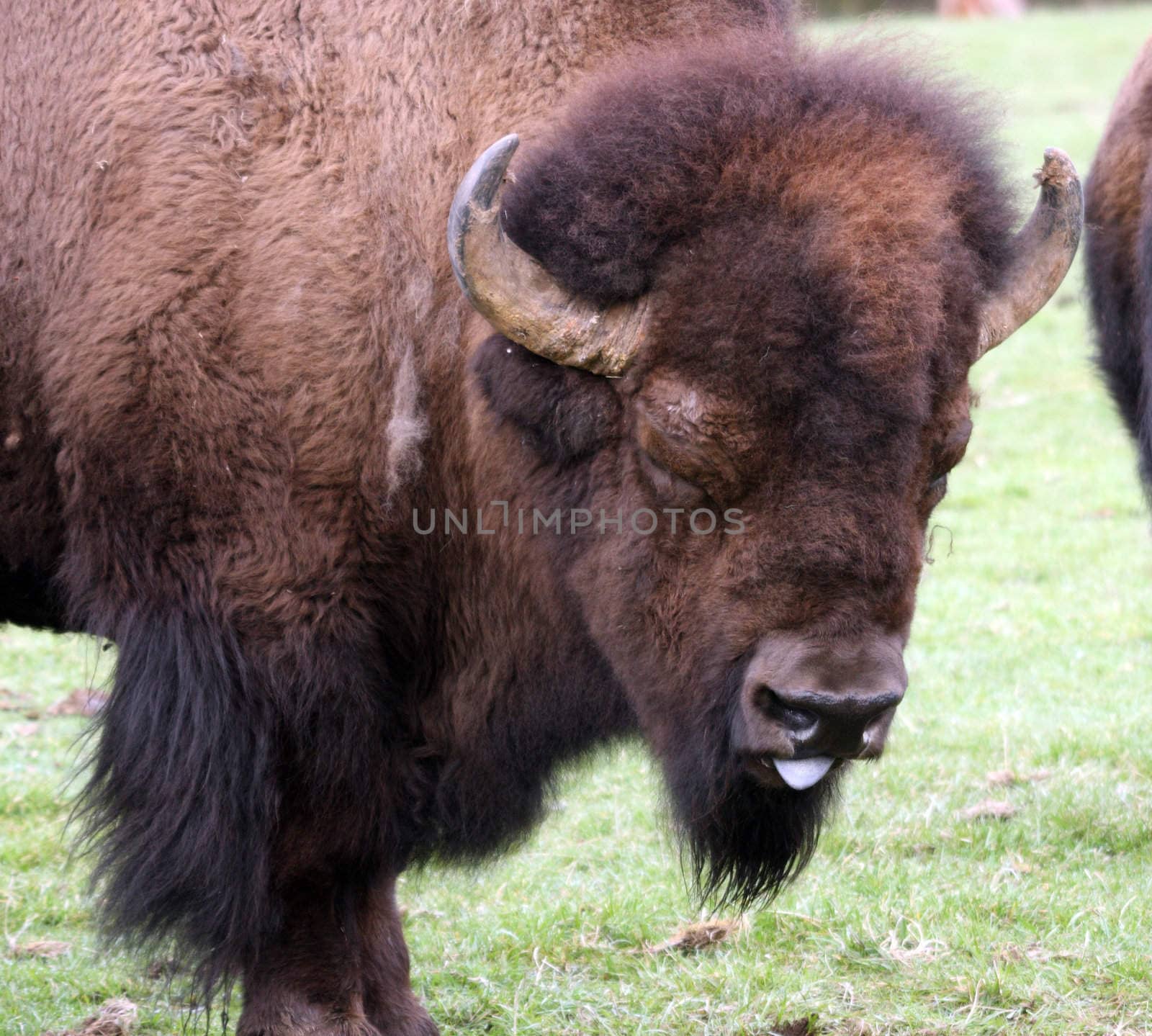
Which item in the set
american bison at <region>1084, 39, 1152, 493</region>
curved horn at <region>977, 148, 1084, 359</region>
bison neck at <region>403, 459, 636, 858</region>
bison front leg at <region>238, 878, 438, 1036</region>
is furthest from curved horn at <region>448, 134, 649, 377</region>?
american bison at <region>1084, 39, 1152, 493</region>

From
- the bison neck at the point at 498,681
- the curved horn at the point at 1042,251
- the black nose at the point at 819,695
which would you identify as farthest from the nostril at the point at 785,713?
the curved horn at the point at 1042,251

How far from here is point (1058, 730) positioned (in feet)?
21.3

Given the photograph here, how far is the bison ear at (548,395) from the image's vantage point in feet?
11.1

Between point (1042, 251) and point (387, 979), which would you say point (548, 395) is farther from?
point (387, 979)

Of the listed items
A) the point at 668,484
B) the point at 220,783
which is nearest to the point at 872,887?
the point at 668,484

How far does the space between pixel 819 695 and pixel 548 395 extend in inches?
37.0

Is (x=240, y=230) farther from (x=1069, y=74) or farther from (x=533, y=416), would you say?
(x=1069, y=74)

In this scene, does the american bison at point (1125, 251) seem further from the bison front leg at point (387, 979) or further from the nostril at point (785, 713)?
the bison front leg at point (387, 979)

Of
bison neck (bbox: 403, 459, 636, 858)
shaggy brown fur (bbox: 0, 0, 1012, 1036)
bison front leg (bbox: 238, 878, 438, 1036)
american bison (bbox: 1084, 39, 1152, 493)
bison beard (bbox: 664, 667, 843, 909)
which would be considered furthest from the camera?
american bison (bbox: 1084, 39, 1152, 493)

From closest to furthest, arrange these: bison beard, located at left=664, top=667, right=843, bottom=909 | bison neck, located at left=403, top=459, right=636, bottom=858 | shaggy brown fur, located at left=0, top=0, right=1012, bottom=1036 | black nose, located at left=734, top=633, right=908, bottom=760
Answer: black nose, located at left=734, top=633, right=908, bottom=760 → shaggy brown fur, located at left=0, top=0, right=1012, bottom=1036 → bison beard, located at left=664, top=667, right=843, bottom=909 → bison neck, located at left=403, top=459, right=636, bottom=858

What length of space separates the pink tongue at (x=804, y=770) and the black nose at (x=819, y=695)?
0.07 feet

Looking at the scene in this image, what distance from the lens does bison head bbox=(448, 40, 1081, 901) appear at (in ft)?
10.3

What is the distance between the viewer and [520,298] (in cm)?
325

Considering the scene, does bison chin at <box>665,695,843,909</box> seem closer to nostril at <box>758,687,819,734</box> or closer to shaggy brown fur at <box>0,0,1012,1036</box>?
shaggy brown fur at <box>0,0,1012,1036</box>
